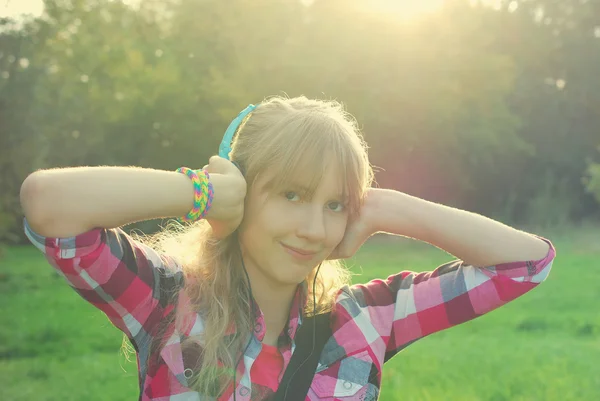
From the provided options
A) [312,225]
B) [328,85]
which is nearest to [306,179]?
[312,225]

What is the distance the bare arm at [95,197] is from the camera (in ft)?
5.32

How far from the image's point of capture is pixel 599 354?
6695 millimetres

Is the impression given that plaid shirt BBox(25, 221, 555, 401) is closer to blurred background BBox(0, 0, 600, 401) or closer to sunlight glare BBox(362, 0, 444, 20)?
blurred background BBox(0, 0, 600, 401)

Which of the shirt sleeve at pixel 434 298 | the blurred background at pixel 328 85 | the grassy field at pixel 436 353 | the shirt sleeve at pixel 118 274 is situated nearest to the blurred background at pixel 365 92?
the blurred background at pixel 328 85

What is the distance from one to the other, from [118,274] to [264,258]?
17.3 inches

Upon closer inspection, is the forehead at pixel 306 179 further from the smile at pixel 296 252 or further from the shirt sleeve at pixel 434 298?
the shirt sleeve at pixel 434 298

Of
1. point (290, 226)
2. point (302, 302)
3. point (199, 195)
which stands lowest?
point (302, 302)

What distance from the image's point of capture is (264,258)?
207cm

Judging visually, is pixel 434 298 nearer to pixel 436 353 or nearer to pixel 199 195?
pixel 199 195

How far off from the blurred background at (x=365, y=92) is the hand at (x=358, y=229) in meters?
8.04

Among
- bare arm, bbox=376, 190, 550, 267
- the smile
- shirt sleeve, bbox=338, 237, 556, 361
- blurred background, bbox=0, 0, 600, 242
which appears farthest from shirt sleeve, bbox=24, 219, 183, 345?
blurred background, bbox=0, 0, 600, 242

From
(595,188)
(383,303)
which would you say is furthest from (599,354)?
(595,188)

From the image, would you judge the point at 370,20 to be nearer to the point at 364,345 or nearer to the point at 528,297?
the point at 528,297

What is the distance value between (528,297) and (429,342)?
306 cm
